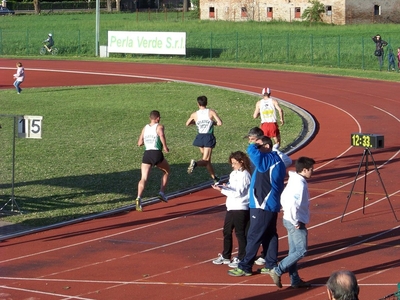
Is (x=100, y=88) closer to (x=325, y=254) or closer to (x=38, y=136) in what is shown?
(x=38, y=136)

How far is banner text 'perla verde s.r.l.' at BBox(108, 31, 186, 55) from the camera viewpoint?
182 feet

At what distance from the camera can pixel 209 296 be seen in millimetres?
11359

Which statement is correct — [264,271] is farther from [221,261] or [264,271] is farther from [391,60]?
[391,60]

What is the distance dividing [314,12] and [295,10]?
14.9 ft

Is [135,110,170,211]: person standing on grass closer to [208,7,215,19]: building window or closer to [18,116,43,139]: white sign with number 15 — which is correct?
[18,116,43,139]: white sign with number 15

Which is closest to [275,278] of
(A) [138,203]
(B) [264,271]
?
(B) [264,271]

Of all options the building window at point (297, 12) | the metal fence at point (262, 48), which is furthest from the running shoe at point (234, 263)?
the building window at point (297, 12)

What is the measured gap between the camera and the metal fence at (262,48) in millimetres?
51594

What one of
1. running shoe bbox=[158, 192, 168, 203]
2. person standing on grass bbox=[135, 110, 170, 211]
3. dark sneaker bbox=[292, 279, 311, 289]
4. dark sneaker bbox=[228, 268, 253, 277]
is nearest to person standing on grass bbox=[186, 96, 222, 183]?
running shoe bbox=[158, 192, 168, 203]

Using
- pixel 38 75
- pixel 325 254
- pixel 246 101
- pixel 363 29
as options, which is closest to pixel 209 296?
pixel 325 254

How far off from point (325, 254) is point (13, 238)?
535 centimetres

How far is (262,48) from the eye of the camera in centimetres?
5616

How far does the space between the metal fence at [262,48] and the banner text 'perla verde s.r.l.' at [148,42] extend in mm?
544

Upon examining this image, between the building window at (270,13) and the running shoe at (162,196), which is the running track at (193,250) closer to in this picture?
the running shoe at (162,196)
